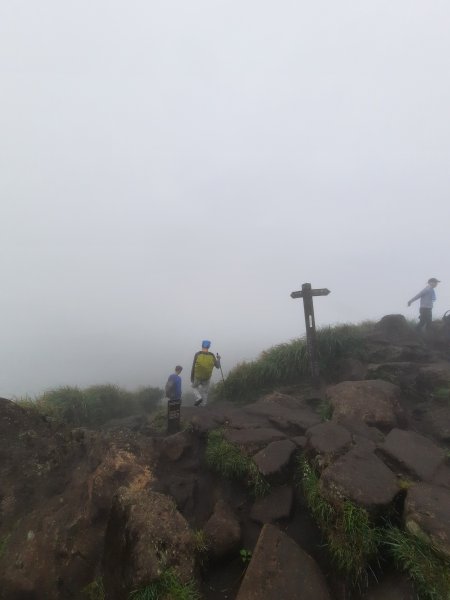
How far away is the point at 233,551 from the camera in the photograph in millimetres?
4832

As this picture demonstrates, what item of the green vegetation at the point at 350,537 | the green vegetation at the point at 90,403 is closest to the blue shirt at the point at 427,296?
the green vegetation at the point at 350,537

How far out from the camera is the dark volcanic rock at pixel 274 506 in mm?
5211

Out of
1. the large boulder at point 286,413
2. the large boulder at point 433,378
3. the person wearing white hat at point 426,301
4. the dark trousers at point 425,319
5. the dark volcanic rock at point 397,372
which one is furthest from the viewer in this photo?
the dark trousers at point 425,319

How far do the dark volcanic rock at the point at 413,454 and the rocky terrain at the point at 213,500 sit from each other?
0.03m

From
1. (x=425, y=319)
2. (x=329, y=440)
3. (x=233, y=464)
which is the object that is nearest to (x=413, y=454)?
(x=329, y=440)

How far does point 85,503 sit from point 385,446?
5.22m

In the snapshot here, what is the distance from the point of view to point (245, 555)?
4.77 m

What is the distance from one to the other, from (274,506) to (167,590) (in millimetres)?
2010

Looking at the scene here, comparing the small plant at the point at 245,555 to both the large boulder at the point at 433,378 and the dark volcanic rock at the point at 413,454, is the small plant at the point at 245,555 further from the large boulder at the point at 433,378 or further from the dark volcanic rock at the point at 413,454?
the large boulder at the point at 433,378

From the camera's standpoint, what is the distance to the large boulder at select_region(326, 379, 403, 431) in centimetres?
716

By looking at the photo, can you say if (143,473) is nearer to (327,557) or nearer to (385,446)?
(327,557)

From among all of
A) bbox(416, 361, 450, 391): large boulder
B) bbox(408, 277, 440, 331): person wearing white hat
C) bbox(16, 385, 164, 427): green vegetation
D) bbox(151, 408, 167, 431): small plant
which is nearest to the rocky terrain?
bbox(416, 361, 450, 391): large boulder

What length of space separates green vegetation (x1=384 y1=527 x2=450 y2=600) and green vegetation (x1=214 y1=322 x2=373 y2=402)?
8.11 meters

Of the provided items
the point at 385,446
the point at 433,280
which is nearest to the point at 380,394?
the point at 385,446
